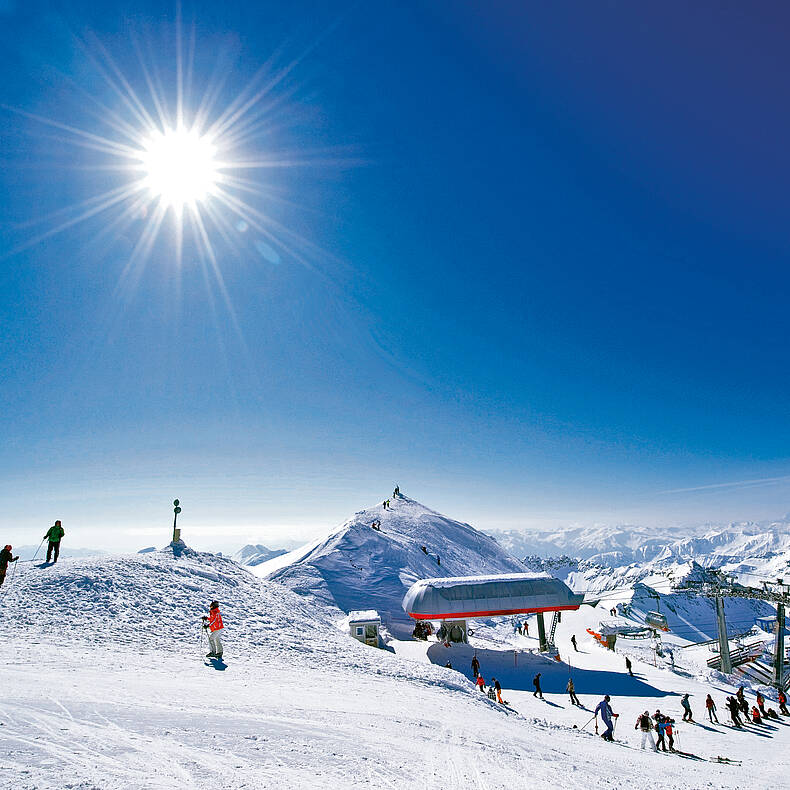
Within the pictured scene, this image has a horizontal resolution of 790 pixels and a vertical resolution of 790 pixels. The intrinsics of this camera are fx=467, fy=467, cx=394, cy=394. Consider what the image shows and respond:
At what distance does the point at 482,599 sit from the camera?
41062mm

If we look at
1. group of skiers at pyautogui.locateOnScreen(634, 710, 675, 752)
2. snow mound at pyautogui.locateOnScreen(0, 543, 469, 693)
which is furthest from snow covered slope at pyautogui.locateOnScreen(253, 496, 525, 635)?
group of skiers at pyautogui.locateOnScreen(634, 710, 675, 752)

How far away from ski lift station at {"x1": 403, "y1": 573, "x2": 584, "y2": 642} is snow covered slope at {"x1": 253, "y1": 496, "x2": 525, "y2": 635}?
44.1 ft

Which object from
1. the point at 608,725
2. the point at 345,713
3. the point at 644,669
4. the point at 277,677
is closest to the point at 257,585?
the point at 277,677

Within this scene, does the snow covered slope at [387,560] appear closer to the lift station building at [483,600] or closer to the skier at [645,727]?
the lift station building at [483,600]

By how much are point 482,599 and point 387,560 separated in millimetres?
33560

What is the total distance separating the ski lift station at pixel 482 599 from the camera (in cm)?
4056

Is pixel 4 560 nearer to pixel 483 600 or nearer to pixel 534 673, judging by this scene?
pixel 534 673

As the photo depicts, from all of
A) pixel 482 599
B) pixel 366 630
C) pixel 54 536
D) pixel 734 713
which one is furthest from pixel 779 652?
pixel 54 536

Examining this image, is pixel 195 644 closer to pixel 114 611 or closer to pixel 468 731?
pixel 114 611

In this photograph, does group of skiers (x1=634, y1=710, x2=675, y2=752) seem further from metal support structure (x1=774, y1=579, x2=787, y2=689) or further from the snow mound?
metal support structure (x1=774, y1=579, x2=787, y2=689)

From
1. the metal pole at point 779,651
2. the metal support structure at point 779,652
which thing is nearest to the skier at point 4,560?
the metal support structure at point 779,652

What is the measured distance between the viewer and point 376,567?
6969 centimetres

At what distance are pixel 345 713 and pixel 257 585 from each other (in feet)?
55.8

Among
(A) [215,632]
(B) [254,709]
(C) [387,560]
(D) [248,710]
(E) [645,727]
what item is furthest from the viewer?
(C) [387,560]
